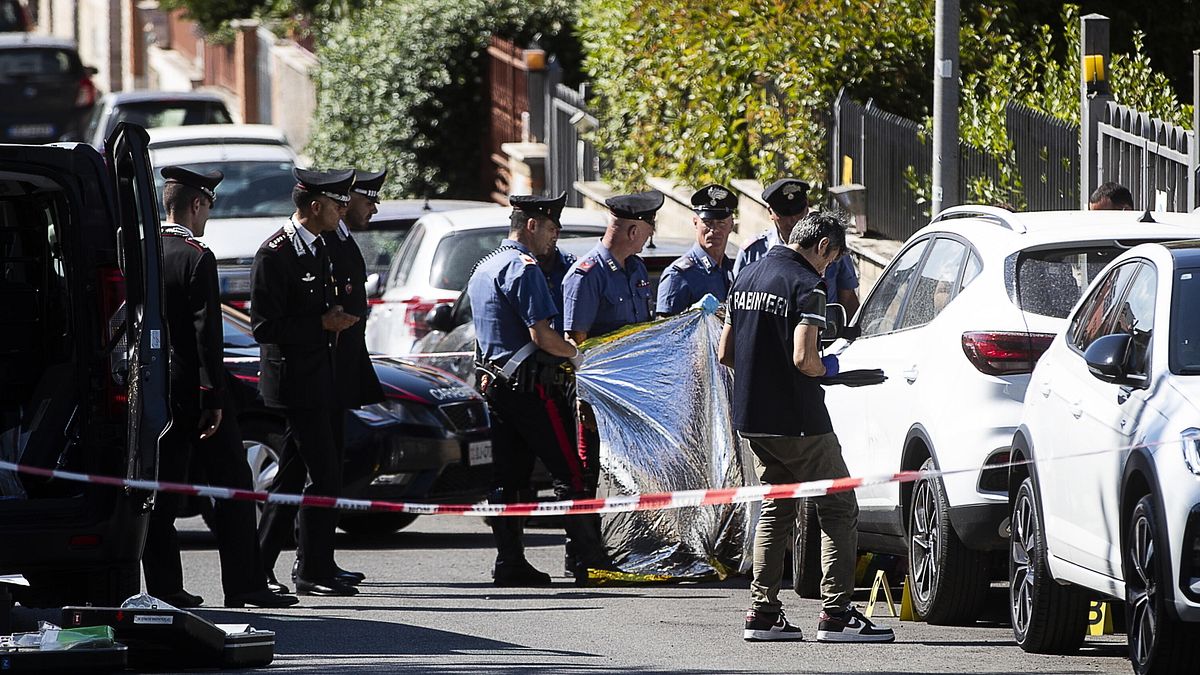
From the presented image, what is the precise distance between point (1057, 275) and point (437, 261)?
20.4 feet

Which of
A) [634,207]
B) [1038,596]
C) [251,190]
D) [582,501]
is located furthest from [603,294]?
[251,190]

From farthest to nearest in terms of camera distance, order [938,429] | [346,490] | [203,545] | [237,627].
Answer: [203,545] → [346,490] → [938,429] → [237,627]

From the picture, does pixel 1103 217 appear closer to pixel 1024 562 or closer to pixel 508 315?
pixel 1024 562

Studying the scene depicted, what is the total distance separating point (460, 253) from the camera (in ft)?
45.6

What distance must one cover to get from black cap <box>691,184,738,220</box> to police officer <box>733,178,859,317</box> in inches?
9.5

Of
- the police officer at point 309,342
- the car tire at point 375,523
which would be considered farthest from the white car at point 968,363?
the car tire at point 375,523

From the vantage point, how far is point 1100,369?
7.04m

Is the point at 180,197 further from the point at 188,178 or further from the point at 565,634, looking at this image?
the point at 565,634

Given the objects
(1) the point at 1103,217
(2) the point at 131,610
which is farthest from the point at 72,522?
(1) the point at 1103,217

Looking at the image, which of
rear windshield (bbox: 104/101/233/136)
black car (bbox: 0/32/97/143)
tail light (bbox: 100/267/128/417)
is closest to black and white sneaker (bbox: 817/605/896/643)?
tail light (bbox: 100/267/128/417)

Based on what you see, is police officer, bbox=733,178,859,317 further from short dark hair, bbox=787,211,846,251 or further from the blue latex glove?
short dark hair, bbox=787,211,846,251

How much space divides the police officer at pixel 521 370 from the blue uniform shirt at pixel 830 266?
1.16 m

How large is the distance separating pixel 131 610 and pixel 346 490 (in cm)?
377

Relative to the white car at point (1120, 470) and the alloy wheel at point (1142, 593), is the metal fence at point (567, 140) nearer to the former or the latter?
the white car at point (1120, 470)
